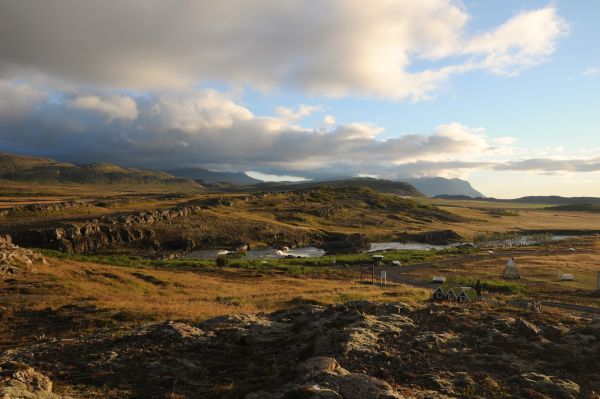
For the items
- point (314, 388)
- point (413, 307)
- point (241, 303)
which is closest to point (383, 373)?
point (314, 388)

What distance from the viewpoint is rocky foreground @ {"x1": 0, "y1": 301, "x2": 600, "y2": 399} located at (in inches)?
531

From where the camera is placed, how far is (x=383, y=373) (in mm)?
14867

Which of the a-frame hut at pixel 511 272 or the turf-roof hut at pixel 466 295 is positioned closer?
the turf-roof hut at pixel 466 295

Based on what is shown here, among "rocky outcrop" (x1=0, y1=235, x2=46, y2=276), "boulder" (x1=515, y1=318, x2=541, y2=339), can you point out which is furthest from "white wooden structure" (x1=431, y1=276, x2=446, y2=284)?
"rocky outcrop" (x1=0, y1=235, x2=46, y2=276)

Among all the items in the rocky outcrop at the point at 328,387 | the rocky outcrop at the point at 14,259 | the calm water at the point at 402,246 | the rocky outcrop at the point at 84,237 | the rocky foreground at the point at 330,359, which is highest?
the rocky outcrop at the point at 328,387

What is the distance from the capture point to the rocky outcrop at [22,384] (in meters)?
11.6

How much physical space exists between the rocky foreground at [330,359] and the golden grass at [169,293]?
7.62m

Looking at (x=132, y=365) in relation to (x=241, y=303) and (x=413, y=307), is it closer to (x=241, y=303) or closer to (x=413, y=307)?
(x=413, y=307)

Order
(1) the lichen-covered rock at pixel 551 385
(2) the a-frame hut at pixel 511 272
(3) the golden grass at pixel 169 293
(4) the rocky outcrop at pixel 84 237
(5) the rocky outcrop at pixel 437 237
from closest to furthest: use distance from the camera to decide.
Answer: (1) the lichen-covered rock at pixel 551 385 → (3) the golden grass at pixel 169 293 → (2) the a-frame hut at pixel 511 272 → (4) the rocky outcrop at pixel 84 237 → (5) the rocky outcrop at pixel 437 237

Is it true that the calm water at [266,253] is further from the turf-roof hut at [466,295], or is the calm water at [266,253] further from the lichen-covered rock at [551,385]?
the lichen-covered rock at [551,385]

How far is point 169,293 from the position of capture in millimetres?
47156

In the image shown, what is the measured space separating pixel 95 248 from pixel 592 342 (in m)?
95.5

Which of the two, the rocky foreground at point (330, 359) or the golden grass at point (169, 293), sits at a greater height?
the rocky foreground at point (330, 359)

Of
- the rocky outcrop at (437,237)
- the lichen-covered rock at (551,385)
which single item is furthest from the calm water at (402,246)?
the lichen-covered rock at (551,385)
